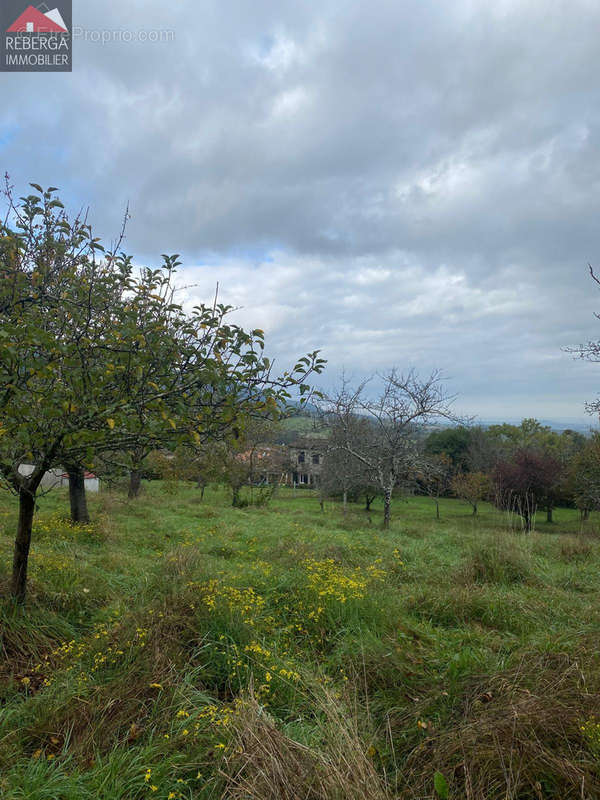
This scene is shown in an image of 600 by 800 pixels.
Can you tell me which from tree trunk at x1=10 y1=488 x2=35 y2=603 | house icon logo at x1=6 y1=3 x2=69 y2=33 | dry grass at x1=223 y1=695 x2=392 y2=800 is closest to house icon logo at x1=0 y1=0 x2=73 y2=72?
house icon logo at x1=6 y1=3 x2=69 y2=33

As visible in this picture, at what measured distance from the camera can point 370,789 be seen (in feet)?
6.95

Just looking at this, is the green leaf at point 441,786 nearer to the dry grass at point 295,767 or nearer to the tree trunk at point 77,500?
the dry grass at point 295,767

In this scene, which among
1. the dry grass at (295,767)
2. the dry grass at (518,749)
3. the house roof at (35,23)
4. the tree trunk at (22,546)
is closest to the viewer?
the dry grass at (295,767)

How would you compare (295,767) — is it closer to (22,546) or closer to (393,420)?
(22,546)

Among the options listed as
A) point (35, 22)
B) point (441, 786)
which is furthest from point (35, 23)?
point (441, 786)

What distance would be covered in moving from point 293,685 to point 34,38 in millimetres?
7266

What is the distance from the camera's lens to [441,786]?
223 cm

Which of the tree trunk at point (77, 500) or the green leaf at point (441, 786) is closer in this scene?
the green leaf at point (441, 786)

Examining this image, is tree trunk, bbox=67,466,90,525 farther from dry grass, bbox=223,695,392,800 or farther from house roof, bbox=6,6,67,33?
dry grass, bbox=223,695,392,800

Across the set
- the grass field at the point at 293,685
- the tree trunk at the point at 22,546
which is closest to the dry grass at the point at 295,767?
the grass field at the point at 293,685

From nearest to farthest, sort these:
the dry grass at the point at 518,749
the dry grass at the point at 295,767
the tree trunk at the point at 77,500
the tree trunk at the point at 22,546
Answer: the dry grass at the point at 295,767 → the dry grass at the point at 518,749 → the tree trunk at the point at 22,546 → the tree trunk at the point at 77,500

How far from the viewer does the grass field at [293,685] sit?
91.1 inches

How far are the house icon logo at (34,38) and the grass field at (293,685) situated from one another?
586cm

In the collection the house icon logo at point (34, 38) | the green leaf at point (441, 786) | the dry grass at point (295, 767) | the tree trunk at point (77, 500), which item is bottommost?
the green leaf at point (441, 786)
